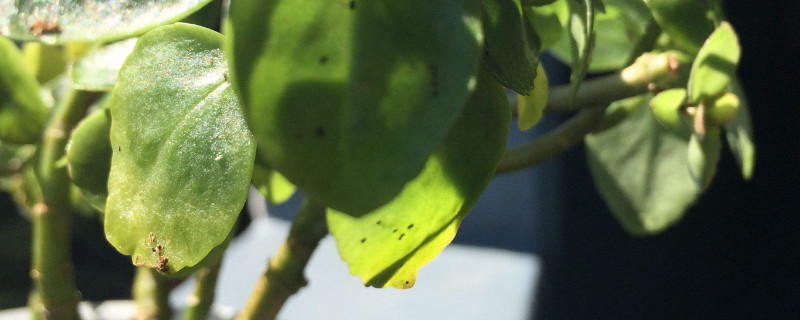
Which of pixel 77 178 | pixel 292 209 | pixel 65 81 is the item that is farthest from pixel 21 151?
pixel 292 209

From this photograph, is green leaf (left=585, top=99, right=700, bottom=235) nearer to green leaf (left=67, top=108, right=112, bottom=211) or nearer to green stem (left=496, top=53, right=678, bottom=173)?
green stem (left=496, top=53, right=678, bottom=173)

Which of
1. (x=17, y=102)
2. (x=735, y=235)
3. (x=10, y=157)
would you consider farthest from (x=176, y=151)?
(x=735, y=235)

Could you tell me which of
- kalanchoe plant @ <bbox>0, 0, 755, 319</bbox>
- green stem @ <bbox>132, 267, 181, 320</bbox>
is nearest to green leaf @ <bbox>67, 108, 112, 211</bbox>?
kalanchoe plant @ <bbox>0, 0, 755, 319</bbox>

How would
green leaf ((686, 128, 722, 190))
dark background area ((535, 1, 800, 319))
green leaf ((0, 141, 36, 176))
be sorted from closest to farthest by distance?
green leaf ((686, 128, 722, 190)) → green leaf ((0, 141, 36, 176)) → dark background area ((535, 1, 800, 319))

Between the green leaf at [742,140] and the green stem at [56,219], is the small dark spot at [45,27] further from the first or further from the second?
the green leaf at [742,140]

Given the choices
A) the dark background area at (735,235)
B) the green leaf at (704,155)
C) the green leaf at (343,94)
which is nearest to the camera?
the green leaf at (343,94)

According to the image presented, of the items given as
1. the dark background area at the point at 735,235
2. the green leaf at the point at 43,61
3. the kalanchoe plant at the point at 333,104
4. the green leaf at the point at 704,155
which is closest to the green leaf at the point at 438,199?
the kalanchoe plant at the point at 333,104
